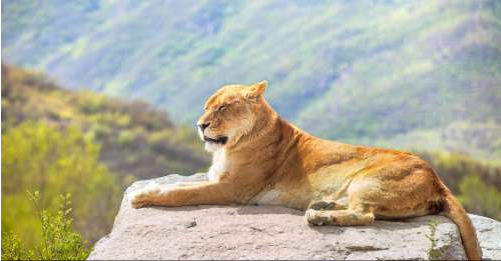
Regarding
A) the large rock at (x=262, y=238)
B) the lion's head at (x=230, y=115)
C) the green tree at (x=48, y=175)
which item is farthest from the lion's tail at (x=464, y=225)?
the green tree at (x=48, y=175)

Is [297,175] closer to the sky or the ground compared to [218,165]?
closer to the ground

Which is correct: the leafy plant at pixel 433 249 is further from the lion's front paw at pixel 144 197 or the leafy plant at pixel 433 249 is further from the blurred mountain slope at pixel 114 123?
the blurred mountain slope at pixel 114 123

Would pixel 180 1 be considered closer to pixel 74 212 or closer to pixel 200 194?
pixel 74 212

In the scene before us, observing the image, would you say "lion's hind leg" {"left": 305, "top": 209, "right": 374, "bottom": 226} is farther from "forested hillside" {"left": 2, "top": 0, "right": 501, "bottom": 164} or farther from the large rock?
"forested hillside" {"left": 2, "top": 0, "right": 501, "bottom": 164}

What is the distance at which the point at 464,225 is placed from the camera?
25.5 ft

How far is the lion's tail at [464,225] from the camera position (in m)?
7.61

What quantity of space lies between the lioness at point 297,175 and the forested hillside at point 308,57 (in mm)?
35950

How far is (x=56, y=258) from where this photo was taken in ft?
25.9

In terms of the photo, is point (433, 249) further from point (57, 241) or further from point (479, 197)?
point (479, 197)

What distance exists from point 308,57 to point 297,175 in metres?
62.2

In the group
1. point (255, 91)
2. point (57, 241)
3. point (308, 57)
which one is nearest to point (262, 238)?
point (255, 91)

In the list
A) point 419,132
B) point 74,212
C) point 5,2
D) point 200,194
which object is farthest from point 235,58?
point 200,194

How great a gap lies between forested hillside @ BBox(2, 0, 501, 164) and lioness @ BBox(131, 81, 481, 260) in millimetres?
35950

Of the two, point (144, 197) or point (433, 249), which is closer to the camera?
point (433, 249)
